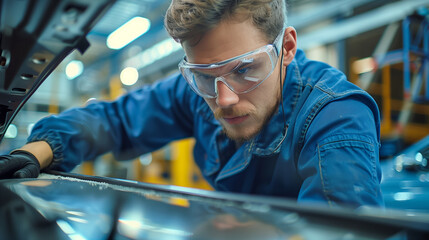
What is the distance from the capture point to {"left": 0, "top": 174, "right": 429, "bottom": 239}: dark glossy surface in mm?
365

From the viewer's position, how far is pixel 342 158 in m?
0.78

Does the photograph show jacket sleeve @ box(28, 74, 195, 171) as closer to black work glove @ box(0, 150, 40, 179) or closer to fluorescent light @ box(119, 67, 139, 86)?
black work glove @ box(0, 150, 40, 179)

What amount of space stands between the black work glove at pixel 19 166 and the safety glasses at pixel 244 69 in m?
0.56

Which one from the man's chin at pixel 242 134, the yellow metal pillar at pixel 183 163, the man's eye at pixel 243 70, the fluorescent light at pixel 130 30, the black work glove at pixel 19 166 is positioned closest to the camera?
the black work glove at pixel 19 166

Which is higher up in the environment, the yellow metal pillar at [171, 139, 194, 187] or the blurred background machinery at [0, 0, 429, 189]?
the blurred background machinery at [0, 0, 429, 189]

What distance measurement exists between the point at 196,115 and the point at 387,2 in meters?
3.23

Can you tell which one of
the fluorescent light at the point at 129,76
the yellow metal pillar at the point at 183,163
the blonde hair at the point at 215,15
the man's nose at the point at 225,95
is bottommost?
the yellow metal pillar at the point at 183,163

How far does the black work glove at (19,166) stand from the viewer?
86 cm

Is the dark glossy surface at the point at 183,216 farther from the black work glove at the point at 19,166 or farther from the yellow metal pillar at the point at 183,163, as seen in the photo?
the yellow metal pillar at the point at 183,163

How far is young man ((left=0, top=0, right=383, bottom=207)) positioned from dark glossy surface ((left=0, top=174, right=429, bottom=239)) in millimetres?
347

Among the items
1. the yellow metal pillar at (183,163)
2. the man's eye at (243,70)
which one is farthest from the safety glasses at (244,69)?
the yellow metal pillar at (183,163)

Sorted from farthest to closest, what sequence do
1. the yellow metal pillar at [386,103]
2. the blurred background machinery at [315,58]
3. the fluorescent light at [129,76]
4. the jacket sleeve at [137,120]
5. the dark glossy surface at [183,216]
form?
the fluorescent light at [129,76], the yellow metal pillar at [386,103], the blurred background machinery at [315,58], the jacket sleeve at [137,120], the dark glossy surface at [183,216]

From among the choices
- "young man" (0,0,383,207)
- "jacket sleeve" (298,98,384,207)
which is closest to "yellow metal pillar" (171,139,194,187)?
"young man" (0,0,383,207)

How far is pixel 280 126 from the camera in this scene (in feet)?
3.67
